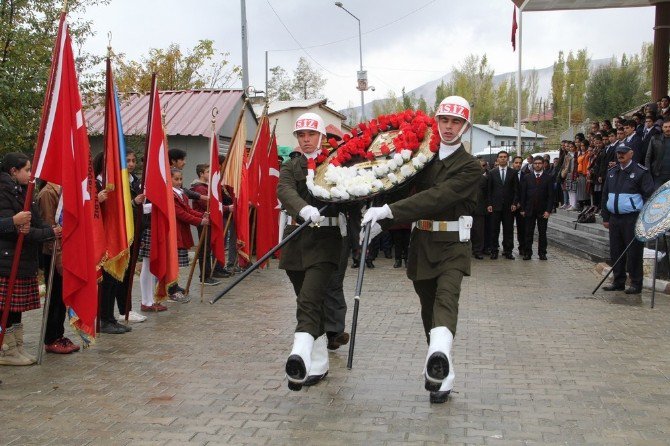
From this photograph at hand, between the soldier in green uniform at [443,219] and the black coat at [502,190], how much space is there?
10655 millimetres

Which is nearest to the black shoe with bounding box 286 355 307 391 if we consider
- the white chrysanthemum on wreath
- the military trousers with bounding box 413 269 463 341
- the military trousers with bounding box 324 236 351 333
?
the military trousers with bounding box 413 269 463 341

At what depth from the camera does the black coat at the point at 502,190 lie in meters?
16.2

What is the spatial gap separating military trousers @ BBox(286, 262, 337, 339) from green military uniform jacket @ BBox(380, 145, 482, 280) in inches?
24.5

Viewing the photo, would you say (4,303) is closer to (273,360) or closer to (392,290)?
(273,360)

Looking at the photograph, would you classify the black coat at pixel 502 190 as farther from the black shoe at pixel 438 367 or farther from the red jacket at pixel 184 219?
the black shoe at pixel 438 367

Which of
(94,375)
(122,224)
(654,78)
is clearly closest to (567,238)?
(654,78)

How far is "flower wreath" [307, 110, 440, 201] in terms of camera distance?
5836mm

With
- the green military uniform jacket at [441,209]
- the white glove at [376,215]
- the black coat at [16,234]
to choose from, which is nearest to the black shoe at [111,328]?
the black coat at [16,234]

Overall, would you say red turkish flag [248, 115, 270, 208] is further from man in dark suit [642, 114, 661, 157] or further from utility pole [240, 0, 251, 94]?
utility pole [240, 0, 251, 94]

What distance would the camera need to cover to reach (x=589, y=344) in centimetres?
767

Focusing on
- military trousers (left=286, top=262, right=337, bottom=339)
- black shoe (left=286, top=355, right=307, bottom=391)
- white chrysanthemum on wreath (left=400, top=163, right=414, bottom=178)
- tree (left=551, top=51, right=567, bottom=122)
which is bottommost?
black shoe (left=286, top=355, right=307, bottom=391)

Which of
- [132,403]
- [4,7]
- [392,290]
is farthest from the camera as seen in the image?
[4,7]

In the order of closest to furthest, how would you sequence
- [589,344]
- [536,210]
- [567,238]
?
[589,344], [536,210], [567,238]

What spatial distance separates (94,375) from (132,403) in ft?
3.32
